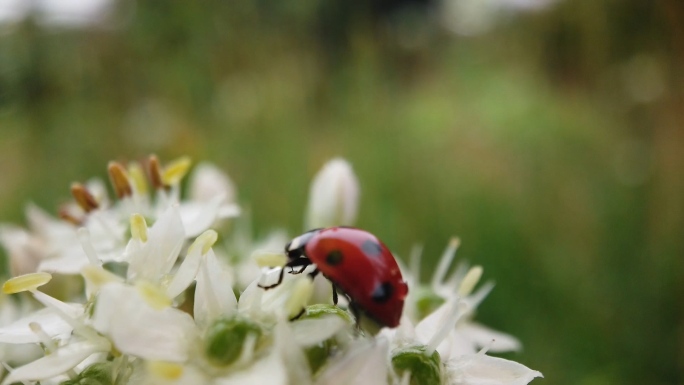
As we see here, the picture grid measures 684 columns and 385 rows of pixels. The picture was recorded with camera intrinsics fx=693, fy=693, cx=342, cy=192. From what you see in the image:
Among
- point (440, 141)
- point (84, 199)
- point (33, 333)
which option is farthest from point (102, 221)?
point (440, 141)

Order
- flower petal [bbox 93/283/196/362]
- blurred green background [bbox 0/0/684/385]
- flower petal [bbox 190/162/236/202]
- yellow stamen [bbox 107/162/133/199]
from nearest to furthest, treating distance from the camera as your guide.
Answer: flower petal [bbox 93/283/196/362], yellow stamen [bbox 107/162/133/199], flower petal [bbox 190/162/236/202], blurred green background [bbox 0/0/684/385]

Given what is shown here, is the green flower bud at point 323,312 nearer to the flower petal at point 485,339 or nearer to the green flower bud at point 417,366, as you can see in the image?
the green flower bud at point 417,366

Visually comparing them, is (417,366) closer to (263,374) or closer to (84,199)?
(263,374)

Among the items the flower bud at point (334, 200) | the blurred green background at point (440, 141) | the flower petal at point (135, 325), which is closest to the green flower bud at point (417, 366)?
the flower petal at point (135, 325)

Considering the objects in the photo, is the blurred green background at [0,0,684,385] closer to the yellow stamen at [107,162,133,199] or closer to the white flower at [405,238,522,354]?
the white flower at [405,238,522,354]

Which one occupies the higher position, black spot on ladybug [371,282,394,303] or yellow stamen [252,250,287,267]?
yellow stamen [252,250,287,267]

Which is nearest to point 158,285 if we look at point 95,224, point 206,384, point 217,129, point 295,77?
point 206,384

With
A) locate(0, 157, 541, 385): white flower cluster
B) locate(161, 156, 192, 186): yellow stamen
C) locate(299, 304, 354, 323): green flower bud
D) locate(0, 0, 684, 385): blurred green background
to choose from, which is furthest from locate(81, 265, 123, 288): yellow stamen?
locate(0, 0, 684, 385): blurred green background
